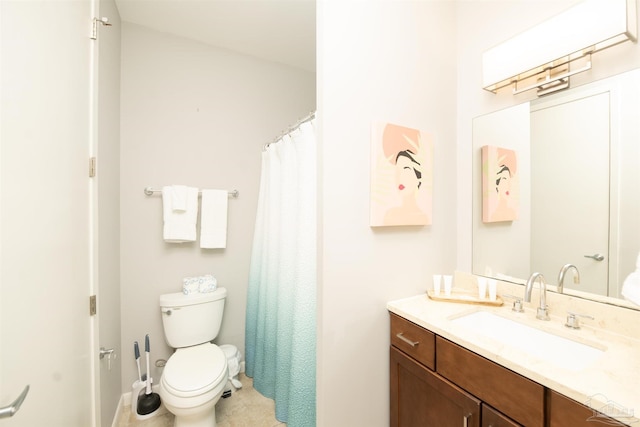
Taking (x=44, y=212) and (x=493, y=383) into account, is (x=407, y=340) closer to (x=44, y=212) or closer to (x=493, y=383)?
(x=493, y=383)

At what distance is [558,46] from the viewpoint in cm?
112

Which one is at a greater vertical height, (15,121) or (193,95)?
(193,95)

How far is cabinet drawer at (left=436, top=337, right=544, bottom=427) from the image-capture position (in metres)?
0.76

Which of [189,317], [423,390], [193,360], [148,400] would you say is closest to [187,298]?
[189,317]

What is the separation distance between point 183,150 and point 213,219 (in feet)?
1.99

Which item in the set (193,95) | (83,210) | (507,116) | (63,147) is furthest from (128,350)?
(507,116)

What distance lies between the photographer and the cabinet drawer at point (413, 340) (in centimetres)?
108

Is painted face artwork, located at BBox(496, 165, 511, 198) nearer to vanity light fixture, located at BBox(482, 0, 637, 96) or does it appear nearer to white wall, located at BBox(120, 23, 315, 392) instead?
vanity light fixture, located at BBox(482, 0, 637, 96)

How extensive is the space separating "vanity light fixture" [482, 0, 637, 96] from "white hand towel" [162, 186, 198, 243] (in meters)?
2.06

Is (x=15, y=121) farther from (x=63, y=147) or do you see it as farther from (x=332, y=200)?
(x=332, y=200)

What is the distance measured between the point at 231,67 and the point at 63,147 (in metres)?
1.68

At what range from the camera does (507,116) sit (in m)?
1.36

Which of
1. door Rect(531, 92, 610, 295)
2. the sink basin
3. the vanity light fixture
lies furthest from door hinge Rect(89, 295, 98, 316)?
the vanity light fixture

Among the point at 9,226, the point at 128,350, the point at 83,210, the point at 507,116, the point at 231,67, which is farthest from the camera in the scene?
the point at 231,67
